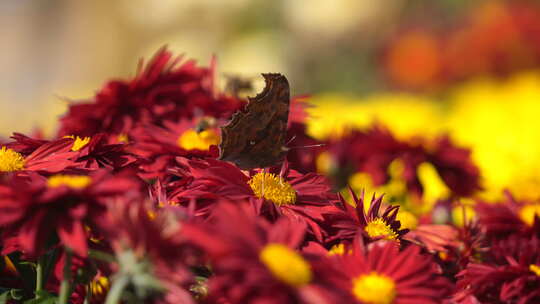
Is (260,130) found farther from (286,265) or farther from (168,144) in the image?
(286,265)

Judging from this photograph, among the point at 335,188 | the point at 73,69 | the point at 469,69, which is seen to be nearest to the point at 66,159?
the point at 335,188

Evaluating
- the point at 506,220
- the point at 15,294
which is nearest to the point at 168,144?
the point at 15,294

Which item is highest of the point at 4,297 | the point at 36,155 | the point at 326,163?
the point at 326,163

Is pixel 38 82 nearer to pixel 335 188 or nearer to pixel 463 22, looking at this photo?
pixel 463 22

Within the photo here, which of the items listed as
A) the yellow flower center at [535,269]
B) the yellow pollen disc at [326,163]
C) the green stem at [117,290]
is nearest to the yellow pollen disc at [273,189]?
the green stem at [117,290]

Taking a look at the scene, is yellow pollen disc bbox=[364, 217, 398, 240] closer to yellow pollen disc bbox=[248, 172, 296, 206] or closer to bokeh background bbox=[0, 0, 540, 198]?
yellow pollen disc bbox=[248, 172, 296, 206]

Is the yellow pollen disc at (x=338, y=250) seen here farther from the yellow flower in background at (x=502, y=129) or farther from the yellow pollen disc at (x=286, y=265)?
the yellow flower in background at (x=502, y=129)
